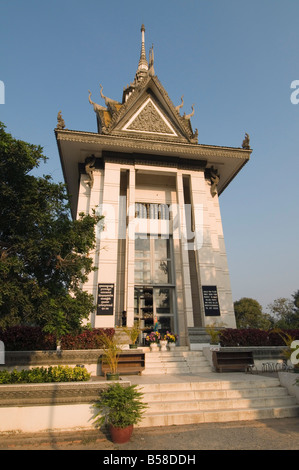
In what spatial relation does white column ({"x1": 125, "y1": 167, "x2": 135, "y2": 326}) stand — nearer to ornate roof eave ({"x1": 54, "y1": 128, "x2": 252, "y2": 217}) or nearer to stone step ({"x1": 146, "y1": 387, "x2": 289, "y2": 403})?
ornate roof eave ({"x1": 54, "y1": 128, "x2": 252, "y2": 217})

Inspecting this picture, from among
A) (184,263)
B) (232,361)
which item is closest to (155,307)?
(184,263)

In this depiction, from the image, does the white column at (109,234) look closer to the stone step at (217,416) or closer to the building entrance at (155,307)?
the building entrance at (155,307)

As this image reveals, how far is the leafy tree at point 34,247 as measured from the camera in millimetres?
5664

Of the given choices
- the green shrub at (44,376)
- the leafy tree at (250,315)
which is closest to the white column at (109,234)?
the green shrub at (44,376)

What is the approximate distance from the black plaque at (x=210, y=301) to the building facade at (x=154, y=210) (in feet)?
0.17

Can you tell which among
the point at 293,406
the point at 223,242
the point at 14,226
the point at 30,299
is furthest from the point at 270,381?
the point at 223,242

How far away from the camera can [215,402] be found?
636 cm

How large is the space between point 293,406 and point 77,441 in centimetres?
492

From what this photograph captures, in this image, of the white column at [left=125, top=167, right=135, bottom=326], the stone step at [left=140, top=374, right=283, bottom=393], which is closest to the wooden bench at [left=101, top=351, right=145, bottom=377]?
the stone step at [left=140, top=374, right=283, bottom=393]

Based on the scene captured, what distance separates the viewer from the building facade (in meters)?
14.4

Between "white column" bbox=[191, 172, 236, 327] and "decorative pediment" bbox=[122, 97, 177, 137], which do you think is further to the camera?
"decorative pediment" bbox=[122, 97, 177, 137]

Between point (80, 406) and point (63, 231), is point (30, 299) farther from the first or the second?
point (80, 406)

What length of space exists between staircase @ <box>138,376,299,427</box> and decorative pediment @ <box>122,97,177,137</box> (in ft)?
48.6

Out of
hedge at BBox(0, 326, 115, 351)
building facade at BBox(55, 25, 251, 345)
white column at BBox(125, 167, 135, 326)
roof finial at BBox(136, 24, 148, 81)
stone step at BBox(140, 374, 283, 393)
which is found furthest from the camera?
roof finial at BBox(136, 24, 148, 81)
